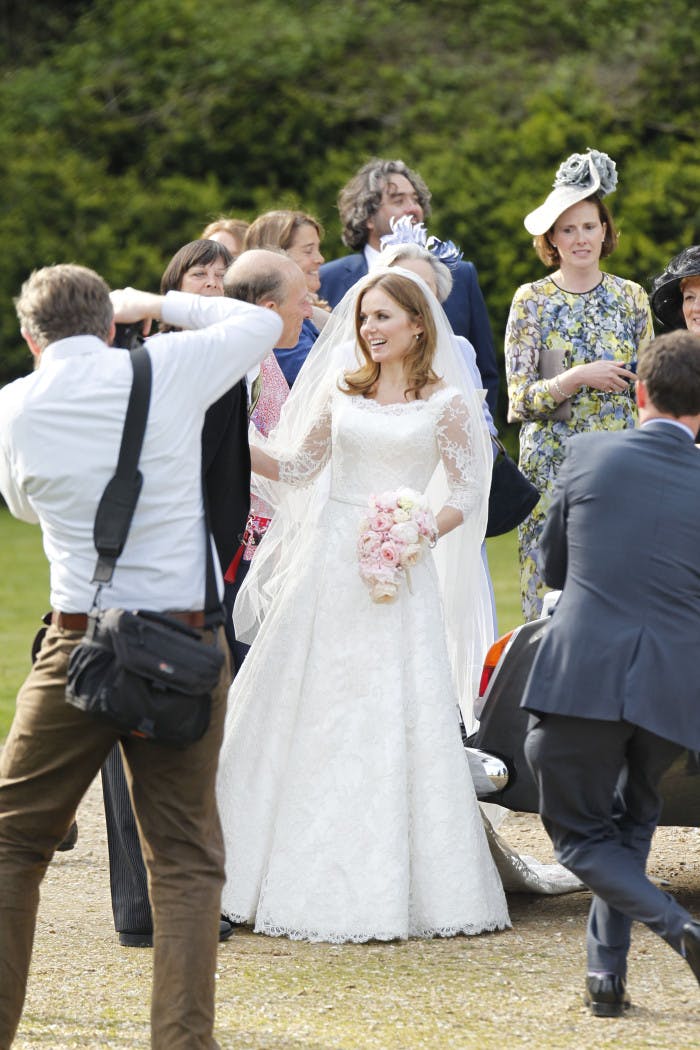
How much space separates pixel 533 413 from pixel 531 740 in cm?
238

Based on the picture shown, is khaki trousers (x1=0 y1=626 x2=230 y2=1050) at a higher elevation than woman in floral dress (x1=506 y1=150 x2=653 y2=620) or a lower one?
lower

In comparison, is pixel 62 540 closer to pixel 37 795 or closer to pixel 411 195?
pixel 37 795

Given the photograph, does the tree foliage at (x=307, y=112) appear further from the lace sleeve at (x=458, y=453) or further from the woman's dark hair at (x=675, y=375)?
the woman's dark hair at (x=675, y=375)

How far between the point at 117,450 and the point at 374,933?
76.4 inches

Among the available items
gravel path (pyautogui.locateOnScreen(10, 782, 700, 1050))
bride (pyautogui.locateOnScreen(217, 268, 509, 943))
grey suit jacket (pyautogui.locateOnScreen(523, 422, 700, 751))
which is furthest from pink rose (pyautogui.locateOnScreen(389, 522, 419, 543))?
gravel path (pyautogui.locateOnScreen(10, 782, 700, 1050))

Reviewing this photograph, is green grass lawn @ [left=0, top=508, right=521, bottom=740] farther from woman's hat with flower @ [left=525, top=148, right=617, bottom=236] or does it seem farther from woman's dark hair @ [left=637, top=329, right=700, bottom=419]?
woman's dark hair @ [left=637, top=329, right=700, bottom=419]

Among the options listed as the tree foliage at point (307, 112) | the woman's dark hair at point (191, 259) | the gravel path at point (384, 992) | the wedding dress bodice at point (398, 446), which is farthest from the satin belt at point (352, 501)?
the tree foliage at point (307, 112)

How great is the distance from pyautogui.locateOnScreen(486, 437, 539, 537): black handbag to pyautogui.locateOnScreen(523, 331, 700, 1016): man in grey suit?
1.39 m

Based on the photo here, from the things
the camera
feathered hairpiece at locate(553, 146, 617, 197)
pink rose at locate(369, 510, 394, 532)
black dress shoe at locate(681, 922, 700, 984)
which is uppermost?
feathered hairpiece at locate(553, 146, 617, 197)

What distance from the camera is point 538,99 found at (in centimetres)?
1831

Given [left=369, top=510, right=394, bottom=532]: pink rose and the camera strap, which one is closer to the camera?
the camera strap

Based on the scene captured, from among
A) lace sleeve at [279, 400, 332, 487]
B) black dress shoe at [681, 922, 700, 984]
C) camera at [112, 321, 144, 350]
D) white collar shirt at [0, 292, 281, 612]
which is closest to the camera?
white collar shirt at [0, 292, 281, 612]

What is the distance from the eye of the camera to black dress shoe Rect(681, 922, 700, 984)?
3795 mm

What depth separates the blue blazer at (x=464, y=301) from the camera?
719 centimetres
